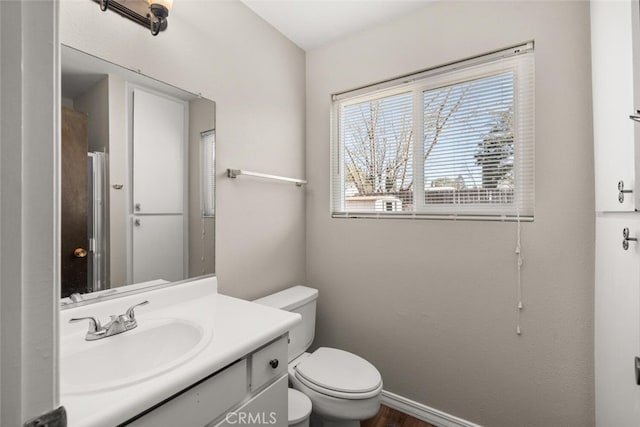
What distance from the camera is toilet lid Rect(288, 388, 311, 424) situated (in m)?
1.22

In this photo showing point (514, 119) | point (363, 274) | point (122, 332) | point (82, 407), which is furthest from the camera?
point (363, 274)

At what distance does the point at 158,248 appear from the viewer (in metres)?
1.28

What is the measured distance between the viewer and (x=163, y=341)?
1052mm

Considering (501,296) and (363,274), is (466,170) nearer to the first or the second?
(501,296)

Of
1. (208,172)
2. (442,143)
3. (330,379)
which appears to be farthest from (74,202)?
(442,143)

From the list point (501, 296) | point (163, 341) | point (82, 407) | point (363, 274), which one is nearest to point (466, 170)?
point (501, 296)

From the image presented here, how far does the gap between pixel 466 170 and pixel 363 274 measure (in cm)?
88

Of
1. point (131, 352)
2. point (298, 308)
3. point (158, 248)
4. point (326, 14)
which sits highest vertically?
point (326, 14)

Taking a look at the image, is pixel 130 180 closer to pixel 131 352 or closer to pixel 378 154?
pixel 131 352

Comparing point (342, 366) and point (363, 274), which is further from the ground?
point (363, 274)

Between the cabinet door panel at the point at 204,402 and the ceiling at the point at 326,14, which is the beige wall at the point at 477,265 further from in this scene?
the cabinet door panel at the point at 204,402

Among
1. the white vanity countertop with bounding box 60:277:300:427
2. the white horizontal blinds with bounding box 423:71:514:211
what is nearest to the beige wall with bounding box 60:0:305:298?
the white vanity countertop with bounding box 60:277:300:427

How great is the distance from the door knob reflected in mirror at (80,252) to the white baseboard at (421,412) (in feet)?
5.42

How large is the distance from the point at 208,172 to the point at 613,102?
5.37 feet
